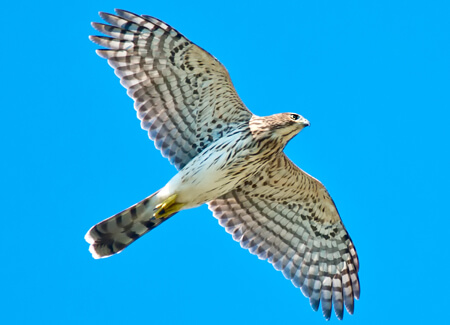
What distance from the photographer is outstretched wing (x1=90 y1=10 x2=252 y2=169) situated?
11.0m

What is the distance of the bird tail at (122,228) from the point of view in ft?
36.7

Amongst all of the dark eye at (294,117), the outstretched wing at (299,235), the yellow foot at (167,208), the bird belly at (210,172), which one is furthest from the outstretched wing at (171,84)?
the outstretched wing at (299,235)

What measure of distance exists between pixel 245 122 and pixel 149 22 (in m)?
1.72

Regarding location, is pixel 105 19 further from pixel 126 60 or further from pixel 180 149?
pixel 180 149

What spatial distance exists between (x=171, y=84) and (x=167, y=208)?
156 centimetres

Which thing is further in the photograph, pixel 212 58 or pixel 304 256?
pixel 304 256

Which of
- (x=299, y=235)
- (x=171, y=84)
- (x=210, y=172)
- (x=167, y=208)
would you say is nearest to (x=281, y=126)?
(x=210, y=172)

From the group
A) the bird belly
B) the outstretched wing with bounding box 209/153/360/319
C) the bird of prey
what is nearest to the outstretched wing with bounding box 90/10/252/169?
the bird of prey

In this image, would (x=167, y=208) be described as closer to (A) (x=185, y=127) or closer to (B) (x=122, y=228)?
(B) (x=122, y=228)

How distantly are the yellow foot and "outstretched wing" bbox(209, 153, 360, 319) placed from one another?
1.10 m

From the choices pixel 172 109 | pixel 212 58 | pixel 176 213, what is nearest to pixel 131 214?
pixel 176 213

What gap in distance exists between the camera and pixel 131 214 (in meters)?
11.2

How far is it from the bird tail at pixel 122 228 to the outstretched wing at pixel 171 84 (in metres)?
0.71

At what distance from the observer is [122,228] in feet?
36.9
